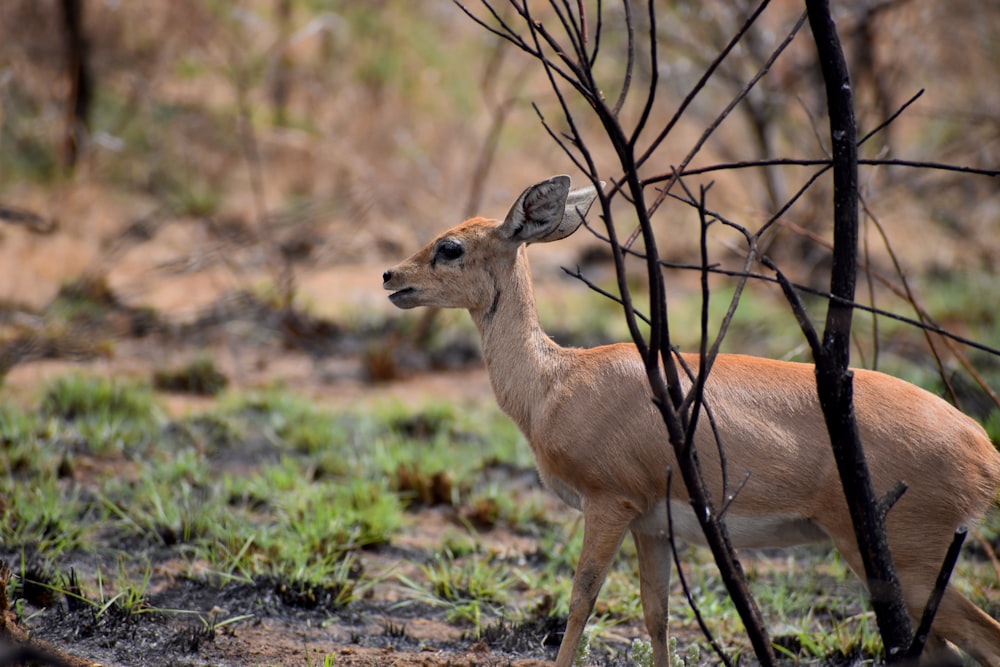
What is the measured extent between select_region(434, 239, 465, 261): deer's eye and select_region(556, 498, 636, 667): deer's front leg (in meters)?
1.10

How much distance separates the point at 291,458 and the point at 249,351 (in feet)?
9.96

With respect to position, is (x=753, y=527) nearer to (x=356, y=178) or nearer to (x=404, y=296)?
(x=404, y=296)

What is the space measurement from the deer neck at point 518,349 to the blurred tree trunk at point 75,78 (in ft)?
26.5

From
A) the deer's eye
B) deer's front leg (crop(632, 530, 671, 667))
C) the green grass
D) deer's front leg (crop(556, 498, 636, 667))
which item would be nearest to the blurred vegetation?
the green grass

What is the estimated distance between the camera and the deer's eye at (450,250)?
400cm

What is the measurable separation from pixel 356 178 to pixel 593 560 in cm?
866

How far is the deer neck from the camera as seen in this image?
385 centimetres

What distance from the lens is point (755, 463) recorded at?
3.34 meters

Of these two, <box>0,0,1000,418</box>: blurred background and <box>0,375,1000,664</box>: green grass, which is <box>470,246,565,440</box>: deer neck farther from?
<box>0,0,1000,418</box>: blurred background

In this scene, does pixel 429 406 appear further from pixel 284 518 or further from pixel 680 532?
pixel 680 532

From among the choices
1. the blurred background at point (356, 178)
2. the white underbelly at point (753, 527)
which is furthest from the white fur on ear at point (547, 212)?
the blurred background at point (356, 178)

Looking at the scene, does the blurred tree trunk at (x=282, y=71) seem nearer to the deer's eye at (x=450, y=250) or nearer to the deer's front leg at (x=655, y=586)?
the deer's eye at (x=450, y=250)

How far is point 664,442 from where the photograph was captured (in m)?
3.51

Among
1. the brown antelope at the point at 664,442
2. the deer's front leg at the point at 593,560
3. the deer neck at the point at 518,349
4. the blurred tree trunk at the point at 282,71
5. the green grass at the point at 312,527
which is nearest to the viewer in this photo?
the brown antelope at the point at 664,442
